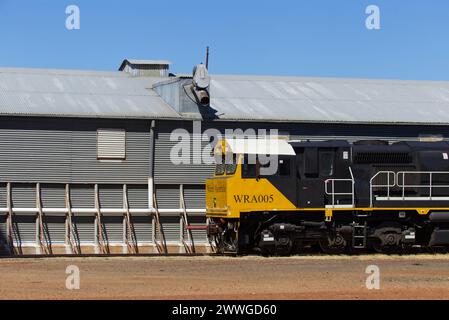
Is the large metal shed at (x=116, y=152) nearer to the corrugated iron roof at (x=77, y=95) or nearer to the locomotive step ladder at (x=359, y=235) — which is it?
the corrugated iron roof at (x=77, y=95)

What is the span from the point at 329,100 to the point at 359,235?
11.6 m

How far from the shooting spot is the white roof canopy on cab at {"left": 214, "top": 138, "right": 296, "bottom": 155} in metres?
25.7

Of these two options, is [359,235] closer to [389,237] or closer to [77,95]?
[389,237]

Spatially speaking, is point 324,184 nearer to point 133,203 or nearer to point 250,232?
point 250,232

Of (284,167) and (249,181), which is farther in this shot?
(284,167)

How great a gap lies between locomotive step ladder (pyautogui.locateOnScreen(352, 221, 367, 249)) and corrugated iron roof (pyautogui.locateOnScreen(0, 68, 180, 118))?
377 inches

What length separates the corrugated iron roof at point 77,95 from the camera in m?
31.2

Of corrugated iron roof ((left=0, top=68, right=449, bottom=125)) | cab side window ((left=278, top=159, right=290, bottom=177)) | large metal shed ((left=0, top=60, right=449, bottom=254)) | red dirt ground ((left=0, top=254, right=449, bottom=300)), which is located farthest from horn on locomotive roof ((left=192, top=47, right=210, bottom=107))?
red dirt ground ((left=0, top=254, right=449, bottom=300))

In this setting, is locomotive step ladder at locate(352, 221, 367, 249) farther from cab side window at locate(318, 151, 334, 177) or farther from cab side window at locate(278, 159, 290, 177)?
cab side window at locate(278, 159, 290, 177)

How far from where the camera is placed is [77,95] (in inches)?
1312

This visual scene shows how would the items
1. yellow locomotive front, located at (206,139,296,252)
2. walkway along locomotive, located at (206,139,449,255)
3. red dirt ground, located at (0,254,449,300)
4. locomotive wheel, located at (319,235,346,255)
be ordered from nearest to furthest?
red dirt ground, located at (0,254,449,300)
yellow locomotive front, located at (206,139,296,252)
walkway along locomotive, located at (206,139,449,255)
locomotive wheel, located at (319,235,346,255)

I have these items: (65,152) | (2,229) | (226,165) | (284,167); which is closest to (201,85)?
(65,152)

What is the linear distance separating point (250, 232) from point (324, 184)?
2.98 m
